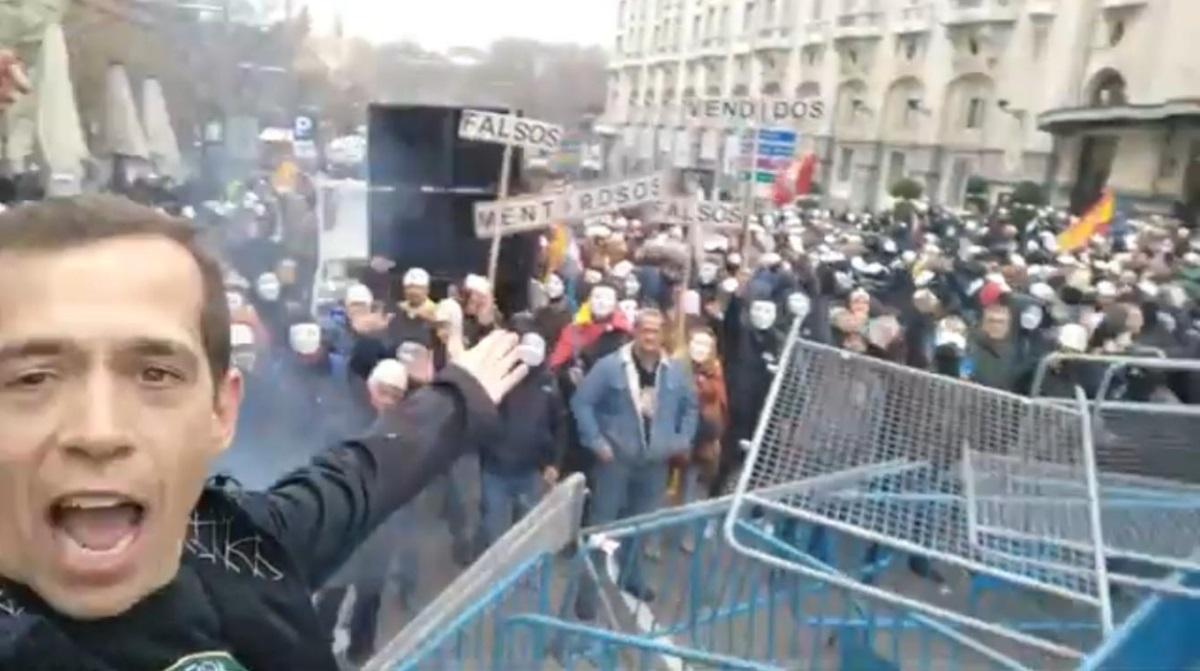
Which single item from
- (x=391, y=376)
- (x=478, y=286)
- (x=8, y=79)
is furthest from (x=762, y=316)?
(x=8, y=79)

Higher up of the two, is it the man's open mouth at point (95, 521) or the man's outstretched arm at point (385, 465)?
the man's open mouth at point (95, 521)

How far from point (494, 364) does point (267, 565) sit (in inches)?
17.1

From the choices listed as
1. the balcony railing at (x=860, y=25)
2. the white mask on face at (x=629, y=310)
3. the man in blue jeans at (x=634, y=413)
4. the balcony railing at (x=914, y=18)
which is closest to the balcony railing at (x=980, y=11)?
the balcony railing at (x=914, y=18)

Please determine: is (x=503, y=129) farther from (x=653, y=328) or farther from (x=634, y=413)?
(x=634, y=413)

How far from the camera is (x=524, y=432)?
459 centimetres

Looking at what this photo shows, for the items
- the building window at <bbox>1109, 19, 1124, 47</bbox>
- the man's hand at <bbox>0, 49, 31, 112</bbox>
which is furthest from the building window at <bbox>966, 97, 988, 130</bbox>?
the man's hand at <bbox>0, 49, 31, 112</bbox>

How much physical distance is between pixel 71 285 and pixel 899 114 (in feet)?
23.1

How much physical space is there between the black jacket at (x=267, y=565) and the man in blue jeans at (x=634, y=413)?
3473mm

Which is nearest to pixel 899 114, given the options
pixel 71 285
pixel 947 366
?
pixel 947 366

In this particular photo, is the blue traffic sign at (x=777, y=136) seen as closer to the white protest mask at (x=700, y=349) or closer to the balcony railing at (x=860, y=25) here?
the balcony railing at (x=860, y=25)

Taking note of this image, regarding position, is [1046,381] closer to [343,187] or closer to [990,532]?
[990,532]

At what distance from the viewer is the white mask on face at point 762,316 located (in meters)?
5.59

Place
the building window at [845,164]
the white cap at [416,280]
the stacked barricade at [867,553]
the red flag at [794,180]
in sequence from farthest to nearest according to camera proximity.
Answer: the building window at [845,164] < the red flag at [794,180] < the white cap at [416,280] < the stacked barricade at [867,553]

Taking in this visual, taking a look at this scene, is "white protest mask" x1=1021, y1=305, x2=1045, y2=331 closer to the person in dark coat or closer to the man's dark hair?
the person in dark coat
